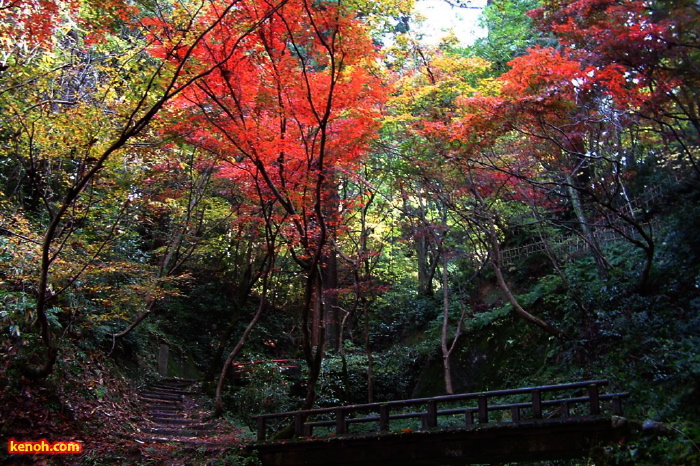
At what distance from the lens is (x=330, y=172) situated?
10594 mm

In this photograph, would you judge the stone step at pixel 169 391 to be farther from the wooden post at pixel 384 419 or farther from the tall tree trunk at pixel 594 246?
the tall tree trunk at pixel 594 246

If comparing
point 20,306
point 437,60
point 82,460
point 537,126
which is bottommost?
point 82,460

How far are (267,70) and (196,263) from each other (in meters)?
10.7

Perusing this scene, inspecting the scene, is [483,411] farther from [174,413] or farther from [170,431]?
[174,413]

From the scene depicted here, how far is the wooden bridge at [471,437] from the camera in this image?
21.3ft

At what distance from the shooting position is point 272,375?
38.1ft

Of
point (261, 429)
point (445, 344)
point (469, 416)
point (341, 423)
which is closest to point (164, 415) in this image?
point (261, 429)

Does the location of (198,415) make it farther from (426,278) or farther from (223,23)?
(426,278)

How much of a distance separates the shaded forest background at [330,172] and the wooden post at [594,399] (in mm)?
562

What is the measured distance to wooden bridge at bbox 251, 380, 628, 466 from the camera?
650 cm

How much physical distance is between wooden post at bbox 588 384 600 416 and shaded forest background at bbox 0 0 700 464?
0.56 m

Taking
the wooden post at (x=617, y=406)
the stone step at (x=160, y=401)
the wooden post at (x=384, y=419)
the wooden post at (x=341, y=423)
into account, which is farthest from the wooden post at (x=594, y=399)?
the stone step at (x=160, y=401)

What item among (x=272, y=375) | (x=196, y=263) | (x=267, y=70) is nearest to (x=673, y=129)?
(x=267, y=70)

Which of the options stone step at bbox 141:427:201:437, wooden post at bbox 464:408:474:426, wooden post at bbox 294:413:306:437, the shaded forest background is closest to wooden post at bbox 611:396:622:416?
the shaded forest background
